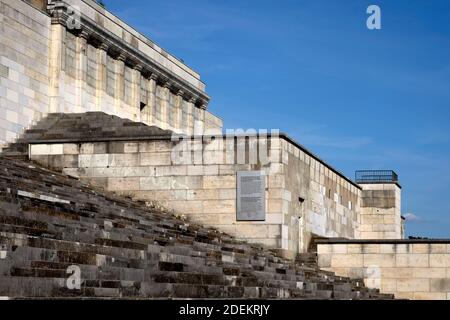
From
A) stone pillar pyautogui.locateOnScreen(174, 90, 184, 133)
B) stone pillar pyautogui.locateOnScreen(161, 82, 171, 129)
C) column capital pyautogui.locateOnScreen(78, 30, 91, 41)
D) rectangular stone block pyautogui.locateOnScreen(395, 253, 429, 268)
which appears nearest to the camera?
rectangular stone block pyautogui.locateOnScreen(395, 253, 429, 268)

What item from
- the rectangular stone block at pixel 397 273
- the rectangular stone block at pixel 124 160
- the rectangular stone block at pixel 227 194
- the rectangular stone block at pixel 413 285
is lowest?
the rectangular stone block at pixel 413 285

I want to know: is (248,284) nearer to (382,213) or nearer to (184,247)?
(184,247)

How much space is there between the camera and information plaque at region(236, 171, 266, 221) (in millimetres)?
26828

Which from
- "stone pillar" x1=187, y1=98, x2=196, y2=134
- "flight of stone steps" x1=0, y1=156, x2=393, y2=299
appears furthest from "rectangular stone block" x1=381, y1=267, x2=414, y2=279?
"stone pillar" x1=187, y1=98, x2=196, y2=134

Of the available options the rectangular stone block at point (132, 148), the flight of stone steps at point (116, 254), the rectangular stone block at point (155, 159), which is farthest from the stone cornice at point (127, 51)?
the flight of stone steps at point (116, 254)

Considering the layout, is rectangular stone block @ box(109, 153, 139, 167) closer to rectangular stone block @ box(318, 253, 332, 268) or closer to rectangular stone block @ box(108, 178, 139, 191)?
rectangular stone block @ box(108, 178, 139, 191)

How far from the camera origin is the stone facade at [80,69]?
3042 cm

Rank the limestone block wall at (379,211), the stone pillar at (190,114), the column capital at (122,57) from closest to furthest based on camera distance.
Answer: the column capital at (122,57) → the limestone block wall at (379,211) → the stone pillar at (190,114)

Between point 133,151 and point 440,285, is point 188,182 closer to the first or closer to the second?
point 133,151

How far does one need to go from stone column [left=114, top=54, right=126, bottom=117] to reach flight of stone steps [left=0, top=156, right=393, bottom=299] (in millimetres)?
13865

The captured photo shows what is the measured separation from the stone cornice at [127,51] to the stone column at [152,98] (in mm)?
158

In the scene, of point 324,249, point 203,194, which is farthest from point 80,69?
point 324,249

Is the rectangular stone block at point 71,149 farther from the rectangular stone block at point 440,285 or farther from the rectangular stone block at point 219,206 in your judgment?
the rectangular stone block at point 440,285
